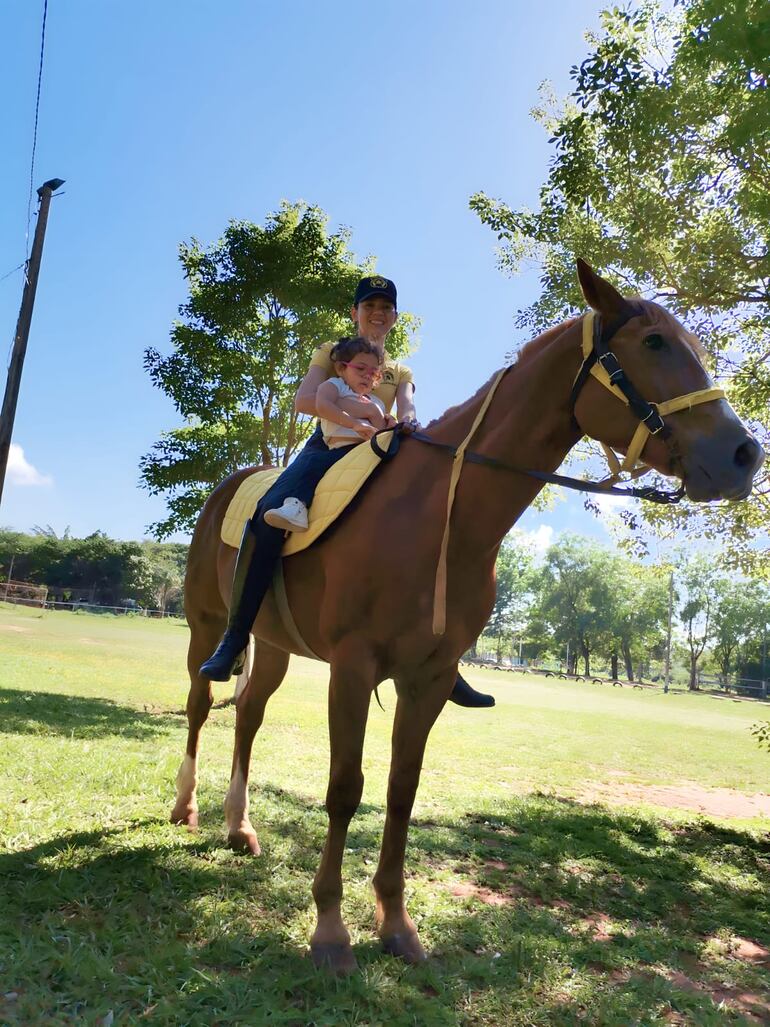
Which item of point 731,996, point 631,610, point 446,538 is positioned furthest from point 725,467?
point 631,610

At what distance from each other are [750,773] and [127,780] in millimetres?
13957

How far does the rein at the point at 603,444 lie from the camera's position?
104 inches

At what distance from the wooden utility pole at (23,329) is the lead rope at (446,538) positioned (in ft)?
36.5

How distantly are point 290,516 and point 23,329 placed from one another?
1093cm

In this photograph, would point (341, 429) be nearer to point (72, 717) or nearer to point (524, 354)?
point (524, 354)

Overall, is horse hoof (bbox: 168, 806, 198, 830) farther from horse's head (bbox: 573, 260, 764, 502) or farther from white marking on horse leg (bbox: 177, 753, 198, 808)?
horse's head (bbox: 573, 260, 764, 502)

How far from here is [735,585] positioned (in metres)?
73.4

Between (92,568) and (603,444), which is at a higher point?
(603,444)

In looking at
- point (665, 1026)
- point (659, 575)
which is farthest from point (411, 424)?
point (659, 575)

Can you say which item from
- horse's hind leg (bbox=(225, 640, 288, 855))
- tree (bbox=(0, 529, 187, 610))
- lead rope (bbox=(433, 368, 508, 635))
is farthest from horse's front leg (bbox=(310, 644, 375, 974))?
tree (bbox=(0, 529, 187, 610))

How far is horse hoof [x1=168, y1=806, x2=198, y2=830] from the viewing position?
4863 millimetres

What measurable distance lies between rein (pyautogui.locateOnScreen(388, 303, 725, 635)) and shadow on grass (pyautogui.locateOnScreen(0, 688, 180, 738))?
23.6 ft

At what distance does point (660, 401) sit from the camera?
8.87 feet

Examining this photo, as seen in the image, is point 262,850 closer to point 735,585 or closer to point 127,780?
point 127,780
